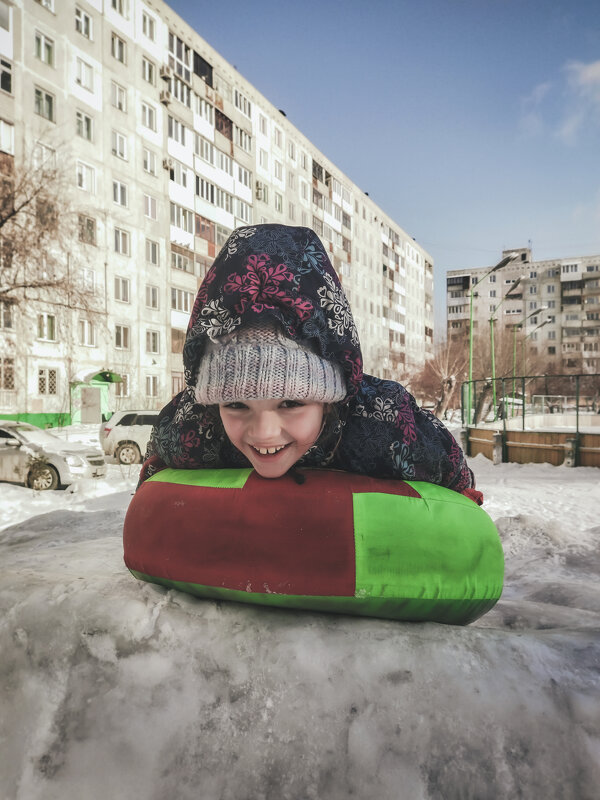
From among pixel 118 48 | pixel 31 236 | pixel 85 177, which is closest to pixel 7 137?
pixel 85 177

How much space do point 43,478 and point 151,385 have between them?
19.7 m

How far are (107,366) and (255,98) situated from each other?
22.5 meters

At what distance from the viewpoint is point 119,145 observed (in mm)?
26734

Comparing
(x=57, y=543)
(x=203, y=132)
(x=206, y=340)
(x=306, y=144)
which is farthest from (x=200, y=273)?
(x=206, y=340)

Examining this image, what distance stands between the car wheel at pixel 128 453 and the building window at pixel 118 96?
2131 centimetres

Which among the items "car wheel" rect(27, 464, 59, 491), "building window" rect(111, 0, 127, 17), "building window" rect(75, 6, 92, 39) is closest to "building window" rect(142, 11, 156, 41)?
"building window" rect(111, 0, 127, 17)

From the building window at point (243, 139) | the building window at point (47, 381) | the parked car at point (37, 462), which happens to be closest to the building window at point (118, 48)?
the building window at point (243, 139)

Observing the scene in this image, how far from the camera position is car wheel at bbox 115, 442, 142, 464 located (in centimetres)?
1313

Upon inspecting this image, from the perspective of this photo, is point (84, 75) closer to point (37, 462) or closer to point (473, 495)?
point (37, 462)

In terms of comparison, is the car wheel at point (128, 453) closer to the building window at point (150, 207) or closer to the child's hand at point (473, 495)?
the child's hand at point (473, 495)

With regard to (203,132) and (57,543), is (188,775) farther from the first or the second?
(203,132)

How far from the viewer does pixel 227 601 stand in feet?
6.07

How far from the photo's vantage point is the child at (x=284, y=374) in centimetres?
170

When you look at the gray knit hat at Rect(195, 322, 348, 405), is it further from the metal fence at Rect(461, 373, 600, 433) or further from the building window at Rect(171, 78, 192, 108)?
the building window at Rect(171, 78, 192, 108)
